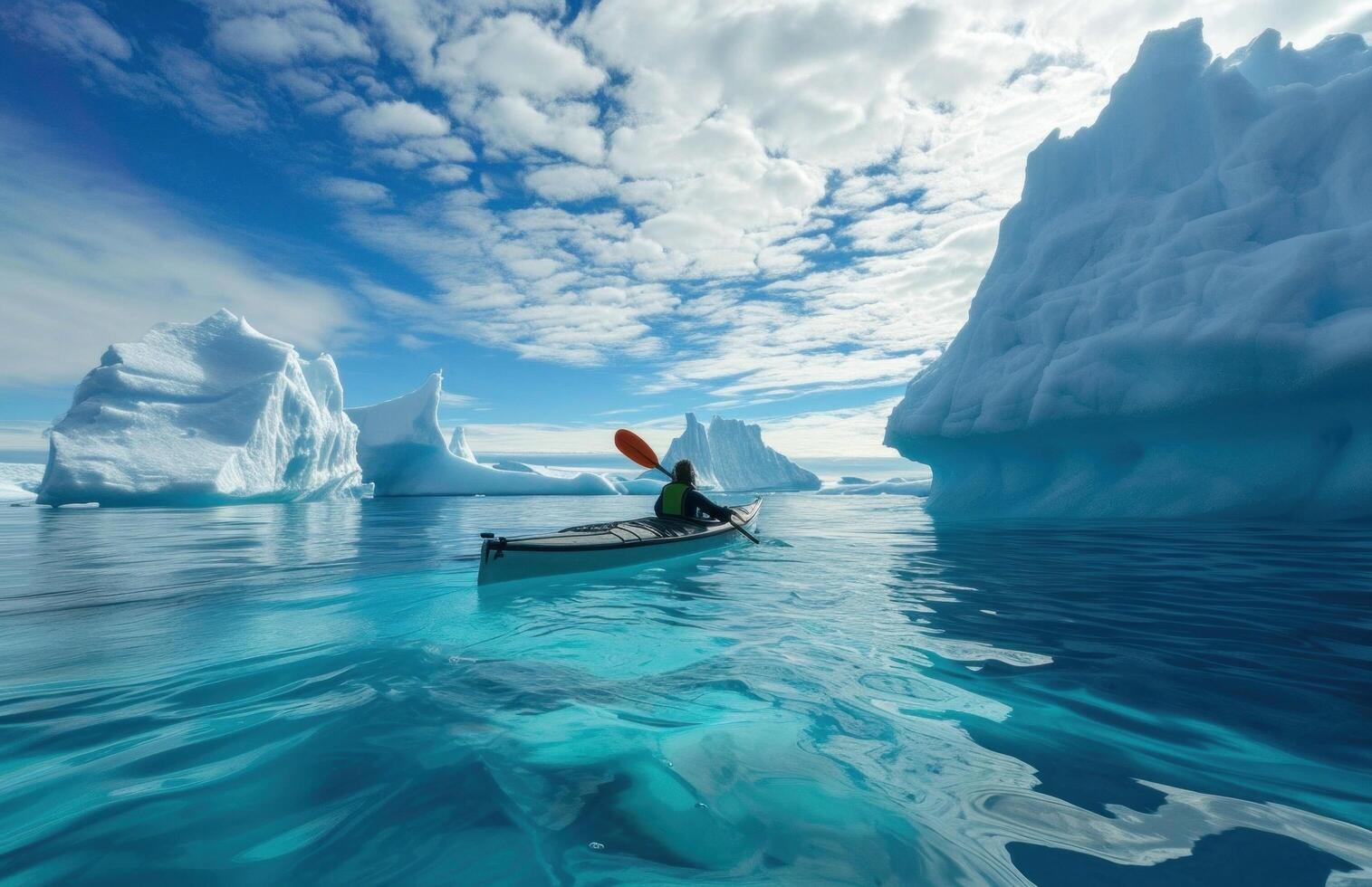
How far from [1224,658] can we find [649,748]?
376 centimetres

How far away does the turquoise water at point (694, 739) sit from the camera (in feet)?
5.76

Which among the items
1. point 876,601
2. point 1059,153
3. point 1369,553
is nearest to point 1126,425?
point 1369,553

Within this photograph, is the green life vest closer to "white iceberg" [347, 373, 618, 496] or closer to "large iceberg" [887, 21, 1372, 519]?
"large iceberg" [887, 21, 1372, 519]

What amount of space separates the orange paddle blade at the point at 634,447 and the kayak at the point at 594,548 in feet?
5.68

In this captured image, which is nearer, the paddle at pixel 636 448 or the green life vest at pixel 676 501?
the green life vest at pixel 676 501

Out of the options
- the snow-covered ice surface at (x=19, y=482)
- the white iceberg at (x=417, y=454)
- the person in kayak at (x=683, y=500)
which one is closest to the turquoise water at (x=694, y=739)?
the person in kayak at (x=683, y=500)

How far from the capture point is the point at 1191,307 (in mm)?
12367

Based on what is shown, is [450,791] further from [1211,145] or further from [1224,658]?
[1211,145]

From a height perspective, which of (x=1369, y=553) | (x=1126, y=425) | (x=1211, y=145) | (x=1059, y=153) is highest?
(x=1059, y=153)

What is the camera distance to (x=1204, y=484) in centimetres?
1399

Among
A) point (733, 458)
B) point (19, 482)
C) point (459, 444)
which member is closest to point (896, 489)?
point (733, 458)

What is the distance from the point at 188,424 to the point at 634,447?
2362 cm

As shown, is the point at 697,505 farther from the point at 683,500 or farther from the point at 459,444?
the point at 459,444

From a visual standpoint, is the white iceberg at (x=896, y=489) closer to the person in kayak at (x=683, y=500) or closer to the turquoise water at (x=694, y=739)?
the person in kayak at (x=683, y=500)
